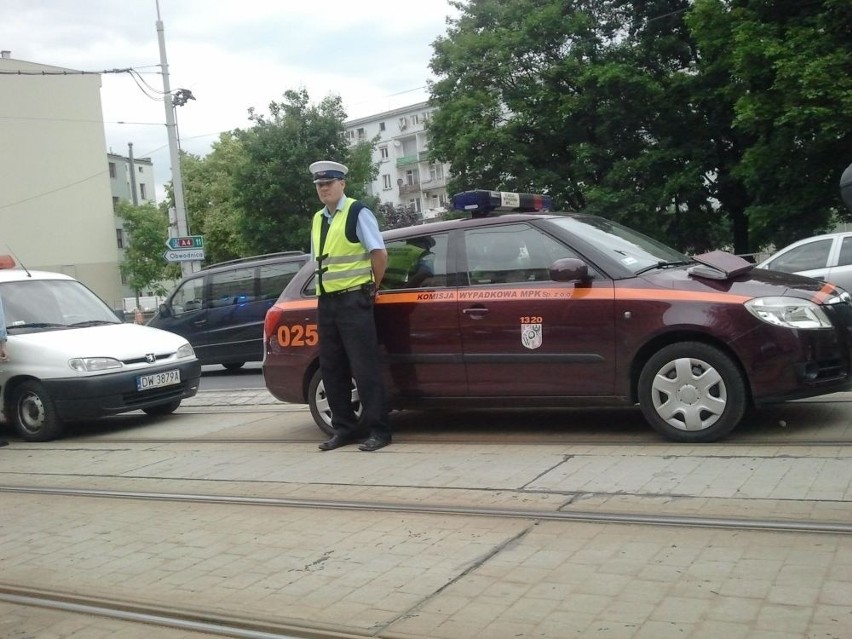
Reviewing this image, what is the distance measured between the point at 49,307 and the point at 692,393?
719 cm

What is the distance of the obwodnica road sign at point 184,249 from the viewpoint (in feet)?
84.5

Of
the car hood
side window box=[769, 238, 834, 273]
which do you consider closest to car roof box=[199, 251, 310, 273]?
the car hood

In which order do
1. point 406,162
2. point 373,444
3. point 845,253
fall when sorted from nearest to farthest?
point 373,444 < point 845,253 < point 406,162

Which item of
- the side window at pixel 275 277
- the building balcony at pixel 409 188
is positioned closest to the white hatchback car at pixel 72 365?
the side window at pixel 275 277

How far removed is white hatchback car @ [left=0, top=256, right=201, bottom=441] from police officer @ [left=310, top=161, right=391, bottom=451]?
3028mm

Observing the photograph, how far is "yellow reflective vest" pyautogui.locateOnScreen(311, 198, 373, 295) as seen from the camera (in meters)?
7.46

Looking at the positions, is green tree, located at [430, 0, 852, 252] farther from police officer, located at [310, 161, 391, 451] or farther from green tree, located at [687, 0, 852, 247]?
police officer, located at [310, 161, 391, 451]

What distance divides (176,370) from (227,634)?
654 cm

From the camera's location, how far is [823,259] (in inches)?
538

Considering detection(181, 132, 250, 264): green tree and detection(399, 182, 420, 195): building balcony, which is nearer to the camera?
detection(181, 132, 250, 264): green tree

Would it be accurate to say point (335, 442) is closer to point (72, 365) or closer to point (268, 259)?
point (72, 365)

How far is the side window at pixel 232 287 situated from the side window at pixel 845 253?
8.93m

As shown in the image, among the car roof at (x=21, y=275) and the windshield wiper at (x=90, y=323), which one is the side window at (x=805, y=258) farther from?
the car roof at (x=21, y=275)

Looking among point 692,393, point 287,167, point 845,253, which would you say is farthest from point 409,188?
point 692,393
